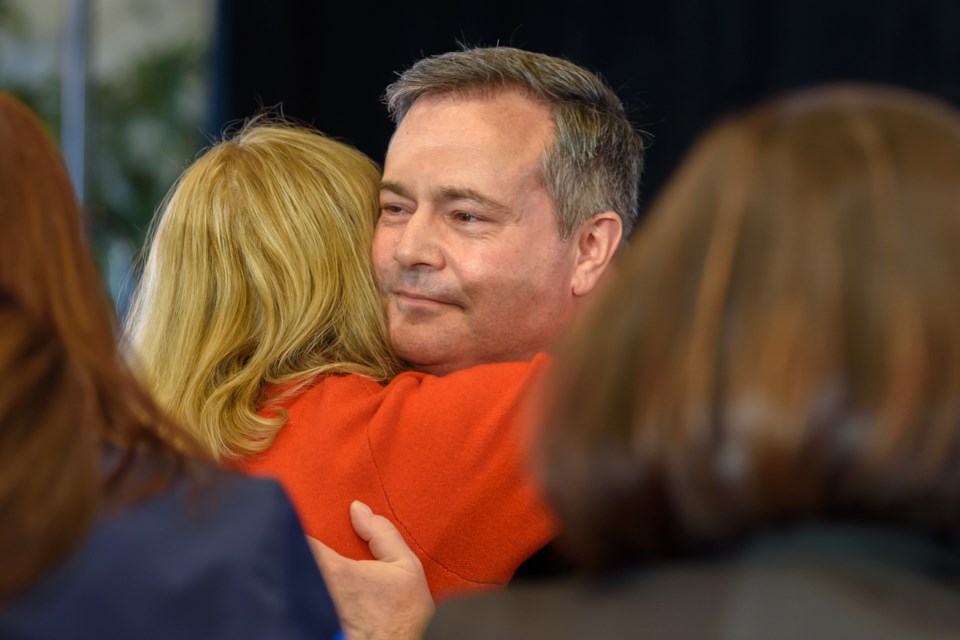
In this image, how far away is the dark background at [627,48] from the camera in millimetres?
5285

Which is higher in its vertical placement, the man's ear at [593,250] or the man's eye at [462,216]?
the man's eye at [462,216]

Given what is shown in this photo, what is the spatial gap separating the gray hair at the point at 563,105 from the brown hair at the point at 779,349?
1.11m

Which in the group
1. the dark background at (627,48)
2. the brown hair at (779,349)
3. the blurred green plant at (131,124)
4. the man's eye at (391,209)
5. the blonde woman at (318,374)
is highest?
the brown hair at (779,349)

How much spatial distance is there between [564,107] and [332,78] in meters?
3.96

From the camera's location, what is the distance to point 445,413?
5.28ft

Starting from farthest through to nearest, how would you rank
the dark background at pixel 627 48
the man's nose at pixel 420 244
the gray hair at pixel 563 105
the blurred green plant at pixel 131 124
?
the blurred green plant at pixel 131 124 → the dark background at pixel 627 48 → the gray hair at pixel 563 105 → the man's nose at pixel 420 244

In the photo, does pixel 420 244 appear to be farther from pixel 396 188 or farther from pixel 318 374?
pixel 318 374

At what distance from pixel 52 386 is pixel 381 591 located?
0.67 meters

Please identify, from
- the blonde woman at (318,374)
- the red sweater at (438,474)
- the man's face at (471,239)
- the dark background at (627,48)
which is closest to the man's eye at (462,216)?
the man's face at (471,239)

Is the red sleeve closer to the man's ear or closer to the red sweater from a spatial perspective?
the red sweater

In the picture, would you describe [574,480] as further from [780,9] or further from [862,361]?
[780,9]

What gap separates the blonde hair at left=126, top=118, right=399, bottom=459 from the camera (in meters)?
1.70

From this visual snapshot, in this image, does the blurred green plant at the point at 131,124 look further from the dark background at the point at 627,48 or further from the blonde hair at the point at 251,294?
the blonde hair at the point at 251,294

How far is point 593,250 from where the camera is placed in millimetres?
2064
